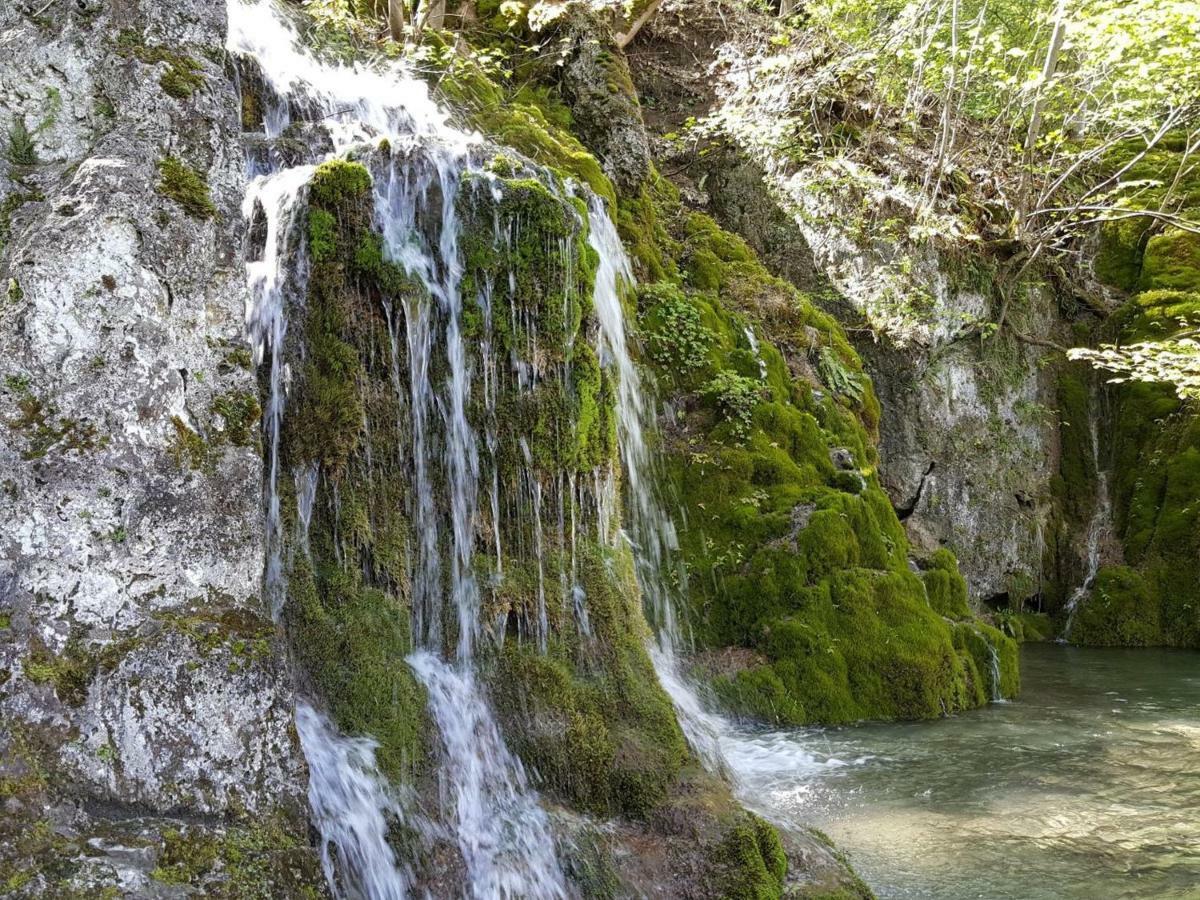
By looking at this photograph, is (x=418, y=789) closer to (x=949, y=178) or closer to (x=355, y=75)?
(x=355, y=75)

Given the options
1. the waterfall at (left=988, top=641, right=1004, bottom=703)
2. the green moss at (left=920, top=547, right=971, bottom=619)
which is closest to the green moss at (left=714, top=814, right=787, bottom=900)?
the green moss at (left=920, top=547, right=971, bottom=619)

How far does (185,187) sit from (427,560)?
2.54 meters

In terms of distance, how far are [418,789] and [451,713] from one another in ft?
1.68

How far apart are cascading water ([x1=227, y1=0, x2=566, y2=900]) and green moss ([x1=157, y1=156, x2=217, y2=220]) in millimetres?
1347

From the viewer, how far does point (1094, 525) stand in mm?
15469

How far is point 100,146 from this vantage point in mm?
3643

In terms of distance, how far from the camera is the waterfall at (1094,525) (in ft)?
48.3

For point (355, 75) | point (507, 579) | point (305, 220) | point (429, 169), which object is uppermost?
point (355, 75)

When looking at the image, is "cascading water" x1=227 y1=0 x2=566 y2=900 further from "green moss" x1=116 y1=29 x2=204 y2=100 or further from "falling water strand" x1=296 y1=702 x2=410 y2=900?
"green moss" x1=116 y1=29 x2=204 y2=100

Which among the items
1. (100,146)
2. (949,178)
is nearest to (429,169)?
(100,146)

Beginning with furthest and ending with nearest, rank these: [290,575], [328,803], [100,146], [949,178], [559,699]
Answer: [949,178]
[559,699]
[290,575]
[328,803]
[100,146]

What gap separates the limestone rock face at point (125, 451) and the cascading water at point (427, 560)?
100 cm

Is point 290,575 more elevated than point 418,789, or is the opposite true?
point 290,575

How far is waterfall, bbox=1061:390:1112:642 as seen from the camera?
14711 millimetres
